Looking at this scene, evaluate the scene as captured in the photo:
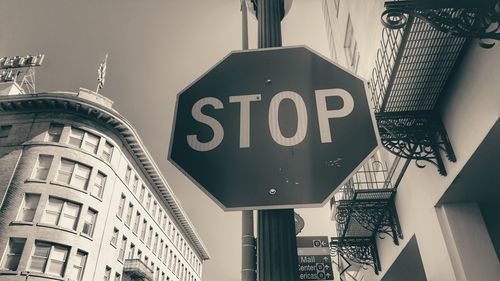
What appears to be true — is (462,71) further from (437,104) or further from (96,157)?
(96,157)

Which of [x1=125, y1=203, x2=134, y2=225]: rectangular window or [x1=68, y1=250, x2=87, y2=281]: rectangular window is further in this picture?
[x1=125, y1=203, x2=134, y2=225]: rectangular window

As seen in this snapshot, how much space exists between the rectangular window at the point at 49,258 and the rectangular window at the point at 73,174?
5456 mm

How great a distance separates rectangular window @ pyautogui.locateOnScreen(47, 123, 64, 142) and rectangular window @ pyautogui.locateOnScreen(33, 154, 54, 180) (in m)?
1.87

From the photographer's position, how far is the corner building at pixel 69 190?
2802 centimetres

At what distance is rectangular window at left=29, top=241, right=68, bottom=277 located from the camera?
27.4 metres

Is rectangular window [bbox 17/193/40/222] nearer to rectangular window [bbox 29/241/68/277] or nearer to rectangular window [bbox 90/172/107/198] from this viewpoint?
rectangular window [bbox 29/241/68/277]

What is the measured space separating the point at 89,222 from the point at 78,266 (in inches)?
151

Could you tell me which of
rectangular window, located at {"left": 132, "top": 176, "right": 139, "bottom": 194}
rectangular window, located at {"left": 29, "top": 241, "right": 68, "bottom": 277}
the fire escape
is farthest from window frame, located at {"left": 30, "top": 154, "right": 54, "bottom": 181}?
the fire escape

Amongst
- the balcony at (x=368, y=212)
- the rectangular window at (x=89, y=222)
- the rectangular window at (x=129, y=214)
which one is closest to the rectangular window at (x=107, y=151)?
the rectangular window at (x=89, y=222)

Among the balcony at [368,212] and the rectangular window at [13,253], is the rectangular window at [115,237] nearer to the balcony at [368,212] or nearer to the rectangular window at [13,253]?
the rectangular window at [13,253]

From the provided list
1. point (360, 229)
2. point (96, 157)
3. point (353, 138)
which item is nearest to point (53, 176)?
point (96, 157)

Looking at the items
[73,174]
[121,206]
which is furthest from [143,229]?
[73,174]

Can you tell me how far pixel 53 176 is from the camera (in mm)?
30438

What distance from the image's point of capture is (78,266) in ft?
96.4
